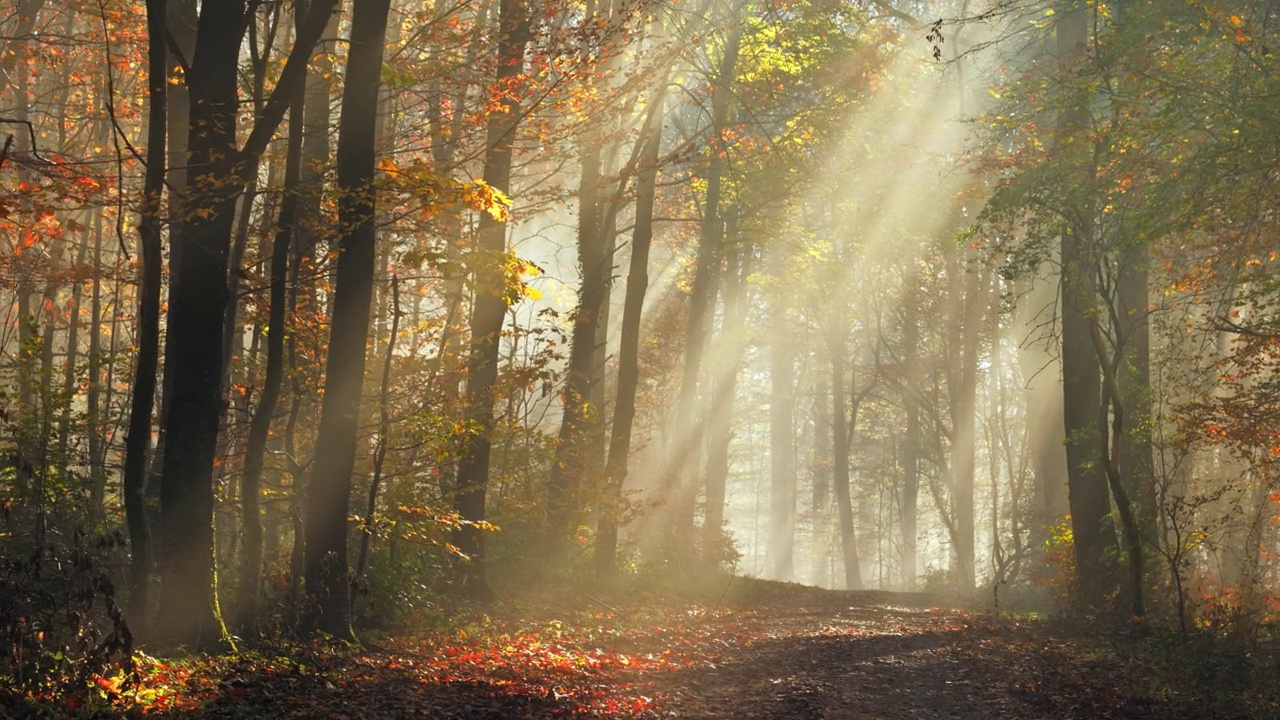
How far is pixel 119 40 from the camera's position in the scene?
14.0 m

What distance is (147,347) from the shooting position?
8.63m

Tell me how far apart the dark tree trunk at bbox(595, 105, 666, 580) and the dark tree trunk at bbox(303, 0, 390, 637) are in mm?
8573

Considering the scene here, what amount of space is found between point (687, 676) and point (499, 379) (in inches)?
241

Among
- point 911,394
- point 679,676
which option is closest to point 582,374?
point 679,676

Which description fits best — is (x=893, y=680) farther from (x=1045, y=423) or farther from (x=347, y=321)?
(x=1045, y=423)

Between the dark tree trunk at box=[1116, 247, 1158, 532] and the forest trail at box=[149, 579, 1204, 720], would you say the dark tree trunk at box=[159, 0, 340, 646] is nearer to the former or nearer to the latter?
the forest trail at box=[149, 579, 1204, 720]

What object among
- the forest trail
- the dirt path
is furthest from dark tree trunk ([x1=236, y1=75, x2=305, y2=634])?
the dirt path

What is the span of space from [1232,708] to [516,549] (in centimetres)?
1136

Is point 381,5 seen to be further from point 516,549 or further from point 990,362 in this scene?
point 990,362

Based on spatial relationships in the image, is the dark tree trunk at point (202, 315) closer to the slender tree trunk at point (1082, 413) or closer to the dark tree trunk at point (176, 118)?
the dark tree trunk at point (176, 118)

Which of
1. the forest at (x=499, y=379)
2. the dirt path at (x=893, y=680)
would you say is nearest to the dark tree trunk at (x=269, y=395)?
the forest at (x=499, y=379)

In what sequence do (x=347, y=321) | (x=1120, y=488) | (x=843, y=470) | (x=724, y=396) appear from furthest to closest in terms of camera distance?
(x=843, y=470) → (x=724, y=396) → (x=1120, y=488) → (x=347, y=321)

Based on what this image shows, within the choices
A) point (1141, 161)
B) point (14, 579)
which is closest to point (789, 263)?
point (1141, 161)

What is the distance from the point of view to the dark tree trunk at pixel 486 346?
14.5 metres
